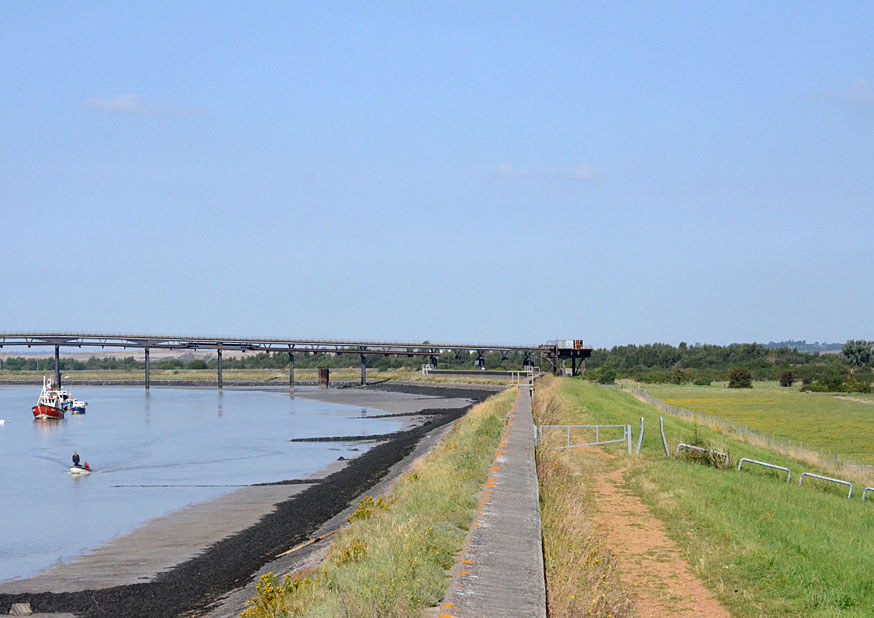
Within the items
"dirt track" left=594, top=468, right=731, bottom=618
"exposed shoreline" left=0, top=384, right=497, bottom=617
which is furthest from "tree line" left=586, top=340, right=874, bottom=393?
"dirt track" left=594, top=468, right=731, bottom=618

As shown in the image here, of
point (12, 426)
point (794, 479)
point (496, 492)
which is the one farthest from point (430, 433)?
point (12, 426)

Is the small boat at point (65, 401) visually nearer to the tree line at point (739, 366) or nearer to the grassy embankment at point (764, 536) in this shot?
the tree line at point (739, 366)

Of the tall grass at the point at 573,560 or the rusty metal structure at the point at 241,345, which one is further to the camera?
A: the rusty metal structure at the point at 241,345

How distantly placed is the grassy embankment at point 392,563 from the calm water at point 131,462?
1106 cm

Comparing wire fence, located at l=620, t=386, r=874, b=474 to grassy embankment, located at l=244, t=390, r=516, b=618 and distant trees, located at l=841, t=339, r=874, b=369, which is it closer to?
grassy embankment, located at l=244, t=390, r=516, b=618

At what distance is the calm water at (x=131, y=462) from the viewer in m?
26.7

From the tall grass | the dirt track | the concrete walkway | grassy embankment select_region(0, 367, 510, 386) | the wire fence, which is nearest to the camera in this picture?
the concrete walkway

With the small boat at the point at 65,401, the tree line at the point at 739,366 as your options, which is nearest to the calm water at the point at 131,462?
the small boat at the point at 65,401

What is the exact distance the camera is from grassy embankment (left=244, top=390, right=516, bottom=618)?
27.6 feet

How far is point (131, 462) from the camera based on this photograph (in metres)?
44.7

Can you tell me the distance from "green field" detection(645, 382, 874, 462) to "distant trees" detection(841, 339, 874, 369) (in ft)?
181

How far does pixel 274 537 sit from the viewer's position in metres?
22.8

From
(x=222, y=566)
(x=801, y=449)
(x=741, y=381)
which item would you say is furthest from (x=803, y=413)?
(x=222, y=566)

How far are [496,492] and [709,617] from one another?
5.32m
